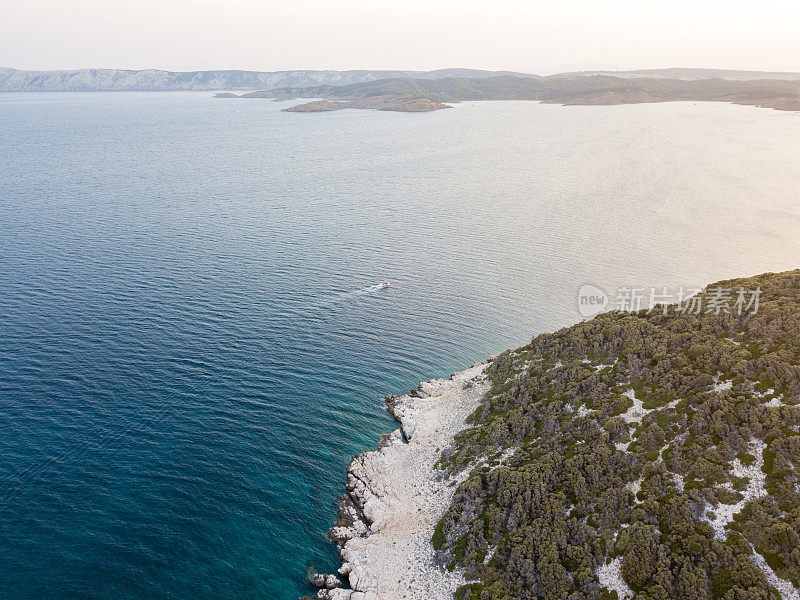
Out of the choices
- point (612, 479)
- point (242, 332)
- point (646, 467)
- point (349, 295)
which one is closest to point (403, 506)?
point (612, 479)

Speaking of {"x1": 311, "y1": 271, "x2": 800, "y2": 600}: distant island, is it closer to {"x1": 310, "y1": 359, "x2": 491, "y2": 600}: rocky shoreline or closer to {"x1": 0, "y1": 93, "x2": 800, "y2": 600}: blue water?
{"x1": 310, "y1": 359, "x2": 491, "y2": 600}: rocky shoreline

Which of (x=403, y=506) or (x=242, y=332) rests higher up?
(x=242, y=332)

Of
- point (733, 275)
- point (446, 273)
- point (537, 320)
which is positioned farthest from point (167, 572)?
point (733, 275)

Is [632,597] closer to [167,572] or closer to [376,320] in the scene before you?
[167,572]

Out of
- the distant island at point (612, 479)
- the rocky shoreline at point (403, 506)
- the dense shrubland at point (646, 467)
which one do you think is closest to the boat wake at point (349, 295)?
the rocky shoreline at point (403, 506)

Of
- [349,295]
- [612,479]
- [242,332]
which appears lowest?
[242,332]

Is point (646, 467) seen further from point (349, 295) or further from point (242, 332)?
point (349, 295)

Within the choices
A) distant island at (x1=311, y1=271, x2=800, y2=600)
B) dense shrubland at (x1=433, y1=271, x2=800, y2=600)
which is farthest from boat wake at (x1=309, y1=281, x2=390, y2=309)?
dense shrubland at (x1=433, y1=271, x2=800, y2=600)

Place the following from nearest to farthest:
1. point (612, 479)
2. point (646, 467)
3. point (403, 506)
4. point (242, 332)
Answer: point (646, 467)
point (612, 479)
point (403, 506)
point (242, 332)

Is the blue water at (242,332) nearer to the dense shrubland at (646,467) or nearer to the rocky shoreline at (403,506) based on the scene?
the rocky shoreline at (403,506)
